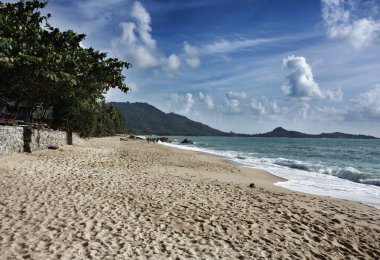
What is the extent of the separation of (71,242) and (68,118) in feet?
110

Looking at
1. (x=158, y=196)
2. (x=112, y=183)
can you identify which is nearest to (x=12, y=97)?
(x=112, y=183)

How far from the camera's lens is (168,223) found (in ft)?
29.9

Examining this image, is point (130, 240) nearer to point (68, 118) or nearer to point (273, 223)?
point (273, 223)

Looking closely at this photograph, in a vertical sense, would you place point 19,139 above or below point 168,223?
above

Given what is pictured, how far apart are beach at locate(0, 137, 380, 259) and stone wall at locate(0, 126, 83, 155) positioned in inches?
281

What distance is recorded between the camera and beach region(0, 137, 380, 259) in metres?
7.16

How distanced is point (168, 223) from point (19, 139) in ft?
59.9

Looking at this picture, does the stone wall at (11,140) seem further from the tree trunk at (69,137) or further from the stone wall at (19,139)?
the tree trunk at (69,137)

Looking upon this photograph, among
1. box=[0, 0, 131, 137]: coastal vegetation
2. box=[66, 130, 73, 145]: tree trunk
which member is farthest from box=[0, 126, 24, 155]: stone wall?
box=[66, 130, 73, 145]: tree trunk

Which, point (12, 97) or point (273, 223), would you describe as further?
point (12, 97)

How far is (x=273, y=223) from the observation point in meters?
9.73

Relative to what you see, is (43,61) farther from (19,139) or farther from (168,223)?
(19,139)

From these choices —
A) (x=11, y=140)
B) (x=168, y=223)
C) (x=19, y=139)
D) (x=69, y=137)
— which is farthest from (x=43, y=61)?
(x=69, y=137)

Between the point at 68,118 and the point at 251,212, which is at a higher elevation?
the point at 68,118
